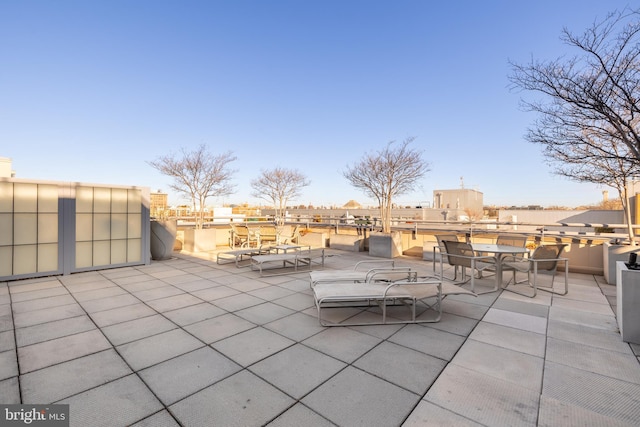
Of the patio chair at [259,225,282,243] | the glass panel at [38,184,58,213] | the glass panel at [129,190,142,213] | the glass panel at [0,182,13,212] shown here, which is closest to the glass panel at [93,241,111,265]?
the glass panel at [129,190,142,213]

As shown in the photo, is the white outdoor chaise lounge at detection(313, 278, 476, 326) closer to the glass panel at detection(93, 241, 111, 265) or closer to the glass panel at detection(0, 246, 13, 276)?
the glass panel at detection(93, 241, 111, 265)

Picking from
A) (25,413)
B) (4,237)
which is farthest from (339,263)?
(4,237)

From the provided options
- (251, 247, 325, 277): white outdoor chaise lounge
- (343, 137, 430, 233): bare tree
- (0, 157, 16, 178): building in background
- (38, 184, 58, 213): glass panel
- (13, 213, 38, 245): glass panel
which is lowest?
(251, 247, 325, 277): white outdoor chaise lounge

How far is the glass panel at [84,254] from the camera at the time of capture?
6769mm

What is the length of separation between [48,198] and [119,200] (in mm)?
1344

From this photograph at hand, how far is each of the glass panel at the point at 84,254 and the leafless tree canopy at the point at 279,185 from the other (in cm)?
1346

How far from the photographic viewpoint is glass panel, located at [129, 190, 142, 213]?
7.65 m

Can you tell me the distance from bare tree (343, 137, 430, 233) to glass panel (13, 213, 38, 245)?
9.42 metres

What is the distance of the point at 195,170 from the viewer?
13461 mm

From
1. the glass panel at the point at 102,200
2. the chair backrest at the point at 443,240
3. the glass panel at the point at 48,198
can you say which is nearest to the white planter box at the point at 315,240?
the chair backrest at the point at 443,240

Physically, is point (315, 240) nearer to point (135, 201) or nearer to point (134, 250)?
point (134, 250)

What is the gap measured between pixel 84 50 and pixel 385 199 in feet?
37.1

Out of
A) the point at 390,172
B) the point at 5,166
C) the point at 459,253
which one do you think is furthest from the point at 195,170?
the point at 459,253

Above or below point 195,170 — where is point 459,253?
below
